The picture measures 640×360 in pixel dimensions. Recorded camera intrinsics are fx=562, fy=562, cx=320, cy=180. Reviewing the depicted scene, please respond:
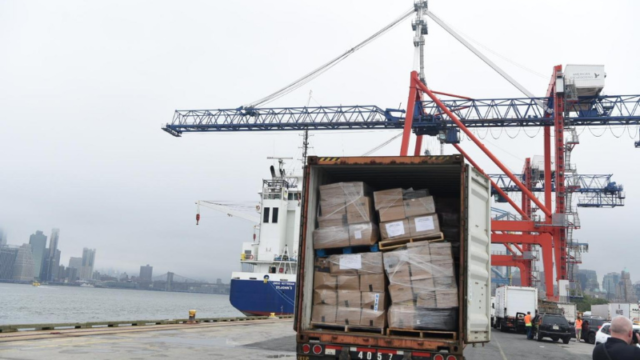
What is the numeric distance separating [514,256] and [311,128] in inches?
797

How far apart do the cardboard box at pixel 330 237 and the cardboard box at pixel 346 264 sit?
20 cm

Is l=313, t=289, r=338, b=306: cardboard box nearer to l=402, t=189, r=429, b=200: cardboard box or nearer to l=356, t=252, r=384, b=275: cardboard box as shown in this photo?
l=356, t=252, r=384, b=275: cardboard box

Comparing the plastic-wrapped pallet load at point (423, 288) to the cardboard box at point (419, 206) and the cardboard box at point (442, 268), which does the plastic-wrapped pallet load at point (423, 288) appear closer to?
the cardboard box at point (442, 268)

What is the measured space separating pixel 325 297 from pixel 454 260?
1.82 m

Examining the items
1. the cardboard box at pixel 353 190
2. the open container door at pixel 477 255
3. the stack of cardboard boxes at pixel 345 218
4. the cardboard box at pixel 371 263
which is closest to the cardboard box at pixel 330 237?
the stack of cardboard boxes at pixel 345 218

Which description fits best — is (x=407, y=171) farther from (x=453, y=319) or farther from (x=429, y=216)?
(x=453, y=319)

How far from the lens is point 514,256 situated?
4750 cm

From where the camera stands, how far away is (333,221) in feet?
26.1

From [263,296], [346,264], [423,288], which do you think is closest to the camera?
[423,288]

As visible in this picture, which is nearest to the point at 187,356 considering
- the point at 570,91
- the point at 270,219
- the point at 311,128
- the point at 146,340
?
the point at 146,340

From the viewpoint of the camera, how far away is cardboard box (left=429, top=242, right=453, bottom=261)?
23.5 ft

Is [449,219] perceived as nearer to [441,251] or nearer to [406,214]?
[406,214]

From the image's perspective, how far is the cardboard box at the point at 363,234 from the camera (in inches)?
300

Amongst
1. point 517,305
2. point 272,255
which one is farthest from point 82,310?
point 517,305
